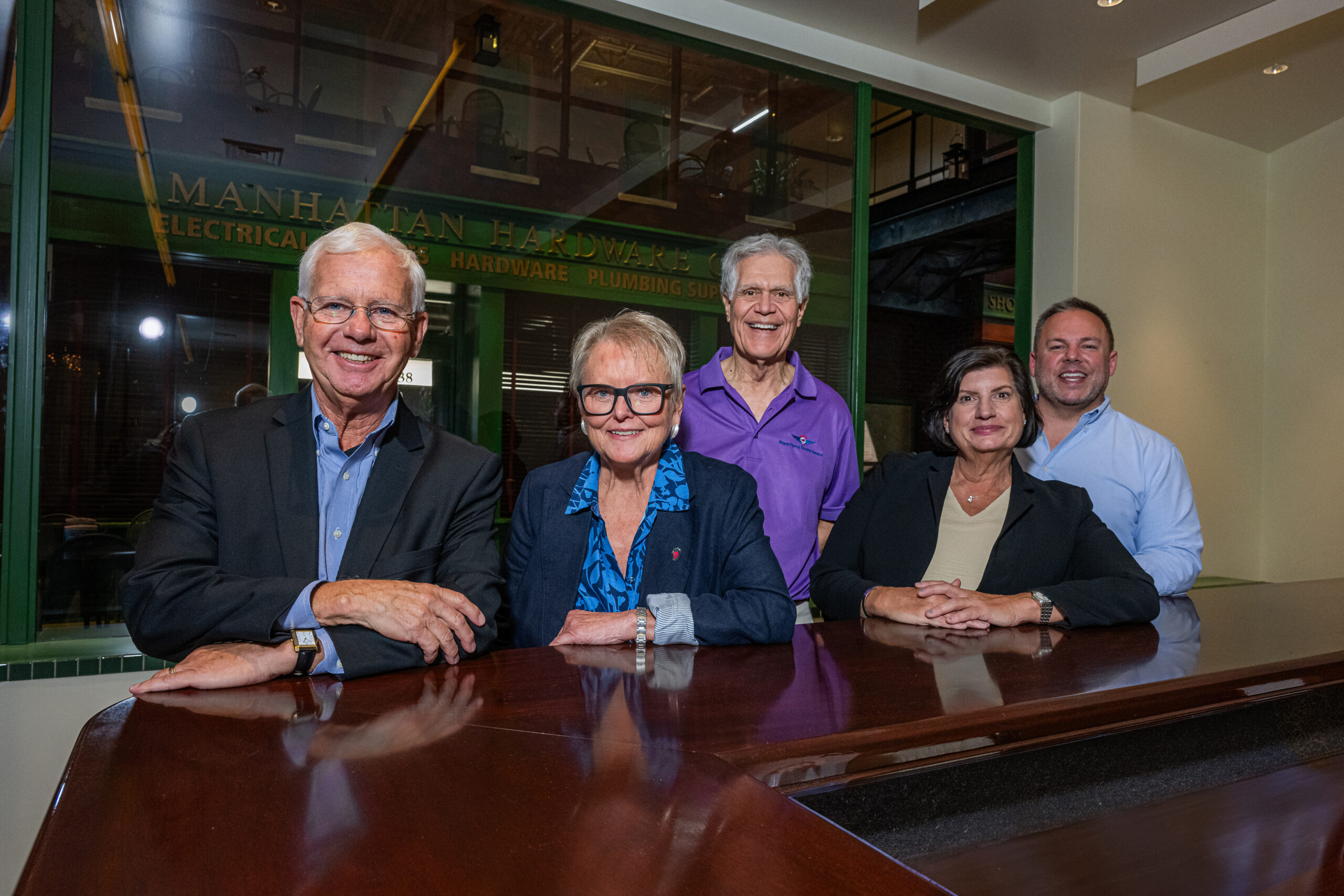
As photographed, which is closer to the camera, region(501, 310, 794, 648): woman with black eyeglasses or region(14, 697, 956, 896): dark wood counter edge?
region(14, 697, 956, 896): dark wood counter edge

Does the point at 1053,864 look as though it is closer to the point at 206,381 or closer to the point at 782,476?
the point at 782,476

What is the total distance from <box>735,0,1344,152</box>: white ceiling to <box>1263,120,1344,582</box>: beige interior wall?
0.42 meters

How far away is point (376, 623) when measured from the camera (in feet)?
4.83

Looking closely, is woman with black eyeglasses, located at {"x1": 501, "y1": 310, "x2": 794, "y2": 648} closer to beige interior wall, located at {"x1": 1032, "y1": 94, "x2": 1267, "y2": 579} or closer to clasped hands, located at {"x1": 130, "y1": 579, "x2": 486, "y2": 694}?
clasped hands, located at {"x1": 130, "y1": 579, "x2": 486, "y2": 694}

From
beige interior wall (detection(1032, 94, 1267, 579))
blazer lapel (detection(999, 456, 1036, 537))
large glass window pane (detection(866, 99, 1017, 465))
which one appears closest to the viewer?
blazer lapel (detection(999, 456, 1036, 537))

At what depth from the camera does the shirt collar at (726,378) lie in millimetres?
2838

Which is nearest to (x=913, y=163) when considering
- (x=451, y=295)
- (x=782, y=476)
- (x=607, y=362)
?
(x=451, y=295)

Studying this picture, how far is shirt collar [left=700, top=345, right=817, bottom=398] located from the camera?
9.31ft

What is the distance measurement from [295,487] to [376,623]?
475mm

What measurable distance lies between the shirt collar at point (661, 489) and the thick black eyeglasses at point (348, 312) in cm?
53

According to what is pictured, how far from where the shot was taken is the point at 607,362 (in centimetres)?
196

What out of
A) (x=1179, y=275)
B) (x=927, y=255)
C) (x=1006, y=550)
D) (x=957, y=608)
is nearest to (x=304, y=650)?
(x=957, y=608)

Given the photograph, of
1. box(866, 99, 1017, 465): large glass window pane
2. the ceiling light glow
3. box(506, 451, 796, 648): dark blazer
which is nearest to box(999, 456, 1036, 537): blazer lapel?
box(506, 451, 796, 648): dark blazer

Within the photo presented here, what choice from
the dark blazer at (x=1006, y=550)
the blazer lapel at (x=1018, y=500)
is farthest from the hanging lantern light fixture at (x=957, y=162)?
the blazer lapel at (x=1018, y=500)
